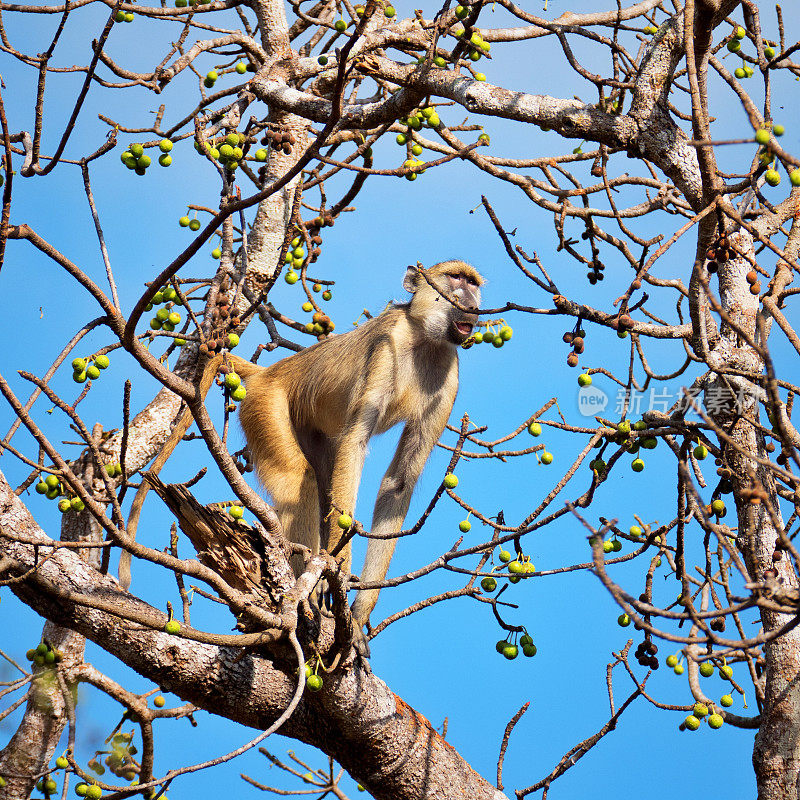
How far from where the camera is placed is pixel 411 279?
616cm

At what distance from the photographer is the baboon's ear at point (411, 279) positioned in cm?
614

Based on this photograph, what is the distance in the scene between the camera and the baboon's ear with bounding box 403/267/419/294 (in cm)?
614

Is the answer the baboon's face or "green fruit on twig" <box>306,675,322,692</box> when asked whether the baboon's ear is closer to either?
the baboon's face

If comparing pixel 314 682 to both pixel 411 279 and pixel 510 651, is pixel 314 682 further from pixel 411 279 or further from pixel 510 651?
pixel 411 279

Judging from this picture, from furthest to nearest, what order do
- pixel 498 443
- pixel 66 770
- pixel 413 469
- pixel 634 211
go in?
pixel 413 469 < pixel 634 211 < pixel 66 770 < pixel 498 443

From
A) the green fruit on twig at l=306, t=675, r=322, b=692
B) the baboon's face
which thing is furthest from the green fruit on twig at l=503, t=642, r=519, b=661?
the baboon's face

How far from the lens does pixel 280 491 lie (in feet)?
18.0

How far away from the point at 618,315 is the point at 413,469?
2.42m

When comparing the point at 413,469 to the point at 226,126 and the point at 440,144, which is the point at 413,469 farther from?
the point at 226,126

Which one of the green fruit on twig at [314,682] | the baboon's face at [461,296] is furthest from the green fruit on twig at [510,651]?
the baboon's face at [461,296]

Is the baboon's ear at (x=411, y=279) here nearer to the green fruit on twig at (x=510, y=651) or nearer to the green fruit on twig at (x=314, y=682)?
the green fruit on twig at (x=510, y=651)

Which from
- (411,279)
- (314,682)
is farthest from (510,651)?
(411,279)

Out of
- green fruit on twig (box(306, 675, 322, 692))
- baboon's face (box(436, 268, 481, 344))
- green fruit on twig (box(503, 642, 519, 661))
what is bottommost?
green fruit on twig (box(306, 675, 322, 692))

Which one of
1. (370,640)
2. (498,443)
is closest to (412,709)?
(370,640)
